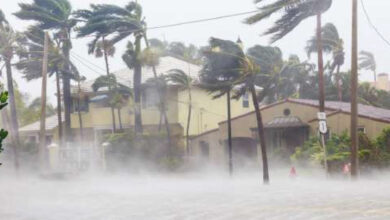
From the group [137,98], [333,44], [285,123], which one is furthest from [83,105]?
[333,44]

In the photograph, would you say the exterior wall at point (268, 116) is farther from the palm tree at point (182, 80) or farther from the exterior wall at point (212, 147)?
the palm tree at point (182, 80)

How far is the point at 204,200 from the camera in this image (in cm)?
1747

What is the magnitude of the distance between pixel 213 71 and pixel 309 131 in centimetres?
777

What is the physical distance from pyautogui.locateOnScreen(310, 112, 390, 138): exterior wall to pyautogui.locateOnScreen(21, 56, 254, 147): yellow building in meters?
9.98

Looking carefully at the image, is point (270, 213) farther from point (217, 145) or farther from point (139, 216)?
point (217, 145)

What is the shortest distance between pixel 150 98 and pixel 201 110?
3.70m

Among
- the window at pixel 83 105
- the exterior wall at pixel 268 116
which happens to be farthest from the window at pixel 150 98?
the window at pixel 83 105

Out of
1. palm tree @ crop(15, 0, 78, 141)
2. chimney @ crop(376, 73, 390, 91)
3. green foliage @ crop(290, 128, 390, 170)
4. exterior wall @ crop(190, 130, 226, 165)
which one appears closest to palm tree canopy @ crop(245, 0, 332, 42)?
green foliage @ crop(290, 128, 390, 170)

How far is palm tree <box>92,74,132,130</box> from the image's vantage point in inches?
1422

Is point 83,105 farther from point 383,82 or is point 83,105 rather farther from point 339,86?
point 383,82

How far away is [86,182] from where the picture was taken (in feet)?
90.9

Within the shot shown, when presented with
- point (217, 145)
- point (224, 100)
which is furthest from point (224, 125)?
point (224, 100)

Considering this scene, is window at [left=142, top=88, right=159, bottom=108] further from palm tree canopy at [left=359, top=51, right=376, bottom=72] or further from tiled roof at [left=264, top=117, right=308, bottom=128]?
palm tree canopy at [left=359, top=51, right=376, bottom=72]

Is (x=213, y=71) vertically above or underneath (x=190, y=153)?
above
